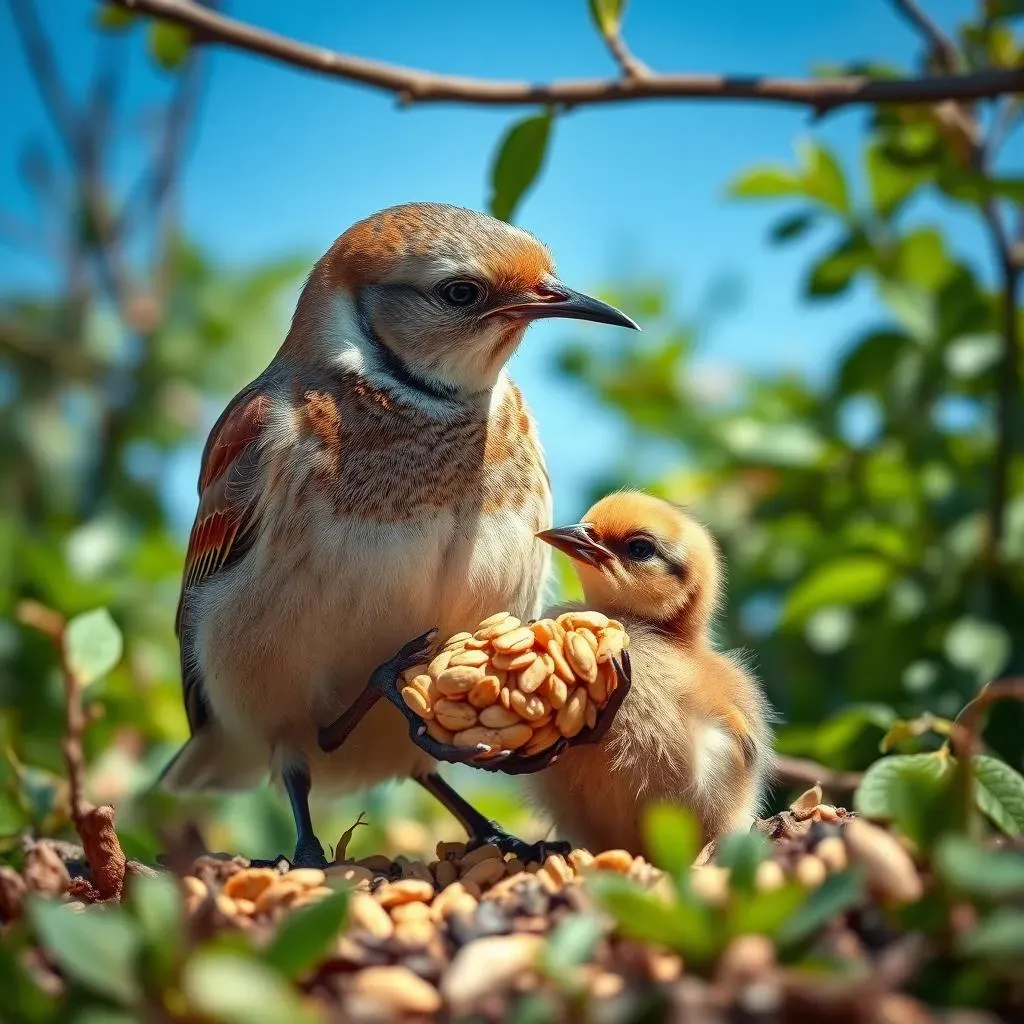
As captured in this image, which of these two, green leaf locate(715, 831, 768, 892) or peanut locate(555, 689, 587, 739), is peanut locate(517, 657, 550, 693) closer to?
peanut locate(555, 689, 587, 739)

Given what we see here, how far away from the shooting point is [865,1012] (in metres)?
1.44

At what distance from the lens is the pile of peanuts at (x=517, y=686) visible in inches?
104

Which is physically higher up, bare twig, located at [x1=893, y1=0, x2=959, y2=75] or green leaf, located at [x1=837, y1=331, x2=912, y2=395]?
bare twig, located at [x1=893, y1=0, x2=959, y2=75]

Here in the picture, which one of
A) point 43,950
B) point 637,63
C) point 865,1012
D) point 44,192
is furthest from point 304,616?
point 44,192

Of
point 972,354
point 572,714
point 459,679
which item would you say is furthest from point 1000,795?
point 972,354

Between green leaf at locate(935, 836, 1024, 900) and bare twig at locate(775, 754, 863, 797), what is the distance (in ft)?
5.30

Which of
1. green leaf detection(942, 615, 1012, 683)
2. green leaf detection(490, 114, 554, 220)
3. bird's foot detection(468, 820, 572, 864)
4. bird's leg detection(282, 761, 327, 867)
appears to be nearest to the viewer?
bird's foot detection(468, 820, 572, 864)

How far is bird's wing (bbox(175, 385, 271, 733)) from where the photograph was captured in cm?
340

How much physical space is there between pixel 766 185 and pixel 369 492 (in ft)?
7.15

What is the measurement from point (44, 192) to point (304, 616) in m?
4.81

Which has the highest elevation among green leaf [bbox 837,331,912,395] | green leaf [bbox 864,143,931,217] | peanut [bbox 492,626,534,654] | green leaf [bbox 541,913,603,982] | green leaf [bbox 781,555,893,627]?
green leaf [bbox 864,143,931,217]

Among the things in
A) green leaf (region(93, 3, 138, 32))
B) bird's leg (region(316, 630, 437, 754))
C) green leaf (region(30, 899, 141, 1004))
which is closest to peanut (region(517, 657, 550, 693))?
bird's leg (region(316, 630, 437, 754))

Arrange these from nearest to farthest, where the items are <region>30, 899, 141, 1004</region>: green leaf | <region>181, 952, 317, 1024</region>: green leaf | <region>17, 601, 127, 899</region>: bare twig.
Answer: <region>181, 952, 317, 1024</region>: green leaf < <region>30, 899, 141, 1004</region>: green leaf < <region>17, 601, 127, 899</region>: bare twig

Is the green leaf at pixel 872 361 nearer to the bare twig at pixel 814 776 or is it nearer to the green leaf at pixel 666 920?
the bare twig at pixel 814 776
